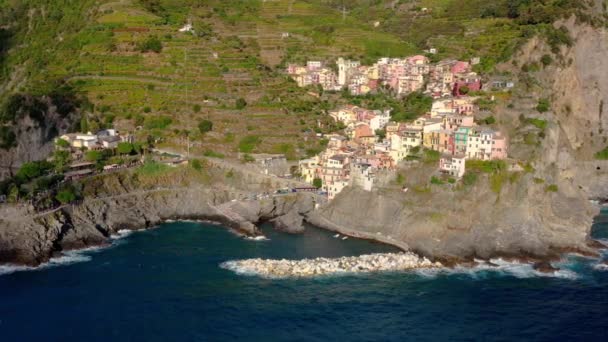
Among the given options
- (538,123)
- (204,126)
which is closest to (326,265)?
(538,123)

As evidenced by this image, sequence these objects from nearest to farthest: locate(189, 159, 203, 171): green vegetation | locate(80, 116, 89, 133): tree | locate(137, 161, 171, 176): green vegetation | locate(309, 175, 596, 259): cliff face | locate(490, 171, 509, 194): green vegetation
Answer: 1. locate(309, 175, 596, 259): cliff face
2. locate(490, 171, 509, 194): green vegetation
3. locate(137, 161, 171, 176): green vegetation
4. locate(189, 159, 203, 171): green vegetation
5. locate(80, 116, 89, 133): tree

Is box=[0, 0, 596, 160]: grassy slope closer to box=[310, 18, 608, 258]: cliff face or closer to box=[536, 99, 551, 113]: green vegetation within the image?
box=[536, 99, 551, 113]: green vegetation

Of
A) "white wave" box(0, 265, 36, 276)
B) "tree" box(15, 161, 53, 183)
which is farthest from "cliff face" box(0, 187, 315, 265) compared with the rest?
"tree" box(15, 161, 53, 183)

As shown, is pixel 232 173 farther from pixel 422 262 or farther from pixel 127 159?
pixel 422 262

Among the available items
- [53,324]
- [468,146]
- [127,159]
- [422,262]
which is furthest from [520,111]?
[53,324]

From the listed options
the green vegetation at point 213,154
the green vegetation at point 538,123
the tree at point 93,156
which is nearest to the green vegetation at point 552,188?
the green vegetation at point 538,123

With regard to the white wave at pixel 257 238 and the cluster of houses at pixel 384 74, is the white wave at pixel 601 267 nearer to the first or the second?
the white wave at pixel 257 238
